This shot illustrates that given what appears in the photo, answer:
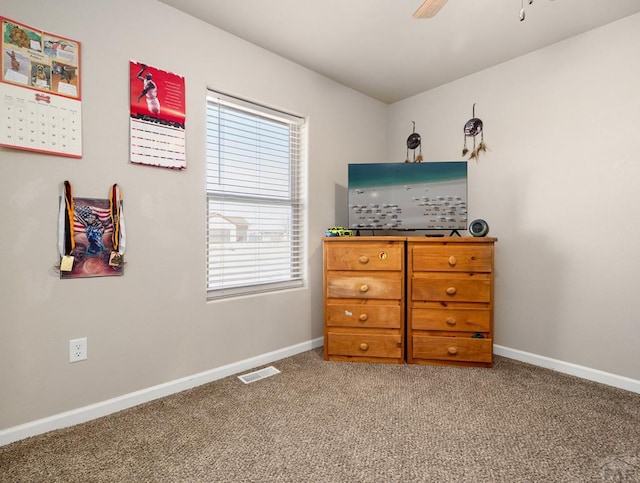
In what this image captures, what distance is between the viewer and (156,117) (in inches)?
77.2

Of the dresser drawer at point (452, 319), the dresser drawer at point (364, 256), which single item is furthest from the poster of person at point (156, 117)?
the dresser drawer at point (452, 319)

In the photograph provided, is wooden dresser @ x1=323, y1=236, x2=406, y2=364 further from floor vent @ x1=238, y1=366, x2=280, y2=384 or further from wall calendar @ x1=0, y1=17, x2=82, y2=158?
wall calendar @ x1=0, y1=17, x2=82, y2=158

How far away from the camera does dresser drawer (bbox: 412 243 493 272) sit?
237cm

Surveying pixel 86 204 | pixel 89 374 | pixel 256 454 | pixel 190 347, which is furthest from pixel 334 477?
pixel 86 204

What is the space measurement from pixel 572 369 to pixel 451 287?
100cm

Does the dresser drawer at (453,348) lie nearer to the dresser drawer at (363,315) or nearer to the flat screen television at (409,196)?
the dresser drawer at (363,315)

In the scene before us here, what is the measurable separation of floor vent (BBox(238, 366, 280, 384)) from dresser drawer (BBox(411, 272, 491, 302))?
45.9 inches

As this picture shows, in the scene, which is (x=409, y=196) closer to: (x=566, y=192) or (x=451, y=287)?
(x=451, y=287)

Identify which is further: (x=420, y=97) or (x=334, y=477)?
(x=420, y=97)

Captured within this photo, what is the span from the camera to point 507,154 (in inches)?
105

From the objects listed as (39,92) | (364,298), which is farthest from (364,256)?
(39,92)

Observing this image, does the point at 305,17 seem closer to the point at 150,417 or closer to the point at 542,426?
the point at 150,417

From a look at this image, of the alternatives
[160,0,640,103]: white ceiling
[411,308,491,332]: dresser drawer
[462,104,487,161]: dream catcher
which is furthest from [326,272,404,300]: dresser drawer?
[160,0,640,103]: white ceiling

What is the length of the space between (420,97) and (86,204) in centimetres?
295
